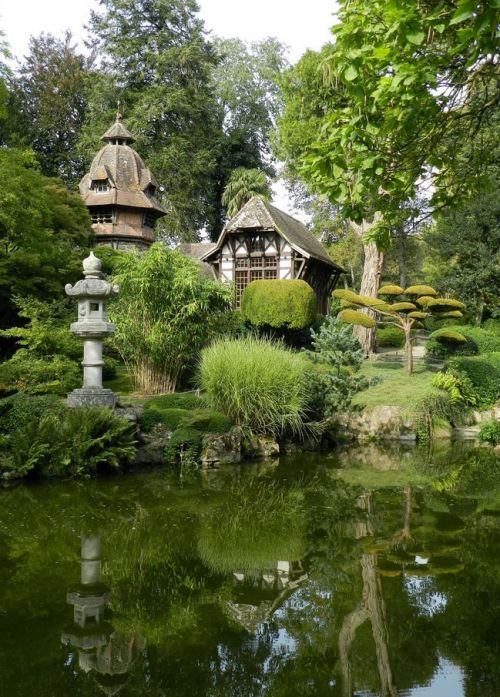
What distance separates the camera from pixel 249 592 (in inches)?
189

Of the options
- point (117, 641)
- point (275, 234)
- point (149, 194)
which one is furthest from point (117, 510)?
point (149, 194)

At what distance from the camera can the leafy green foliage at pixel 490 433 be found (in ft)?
43.3

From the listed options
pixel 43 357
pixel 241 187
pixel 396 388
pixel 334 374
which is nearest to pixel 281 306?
pixel 334 374

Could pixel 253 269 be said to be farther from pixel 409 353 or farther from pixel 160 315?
pixel 160 315

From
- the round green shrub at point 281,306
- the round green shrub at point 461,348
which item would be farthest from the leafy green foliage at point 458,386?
the round green shrub at point 281,306

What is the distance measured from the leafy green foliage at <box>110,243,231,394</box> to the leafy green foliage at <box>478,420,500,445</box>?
6.60 meters

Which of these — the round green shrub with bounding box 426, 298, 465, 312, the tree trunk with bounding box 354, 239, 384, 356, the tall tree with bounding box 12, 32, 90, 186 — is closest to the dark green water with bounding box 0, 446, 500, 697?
the round green shrub with bounding box 426, 298, 465, 312

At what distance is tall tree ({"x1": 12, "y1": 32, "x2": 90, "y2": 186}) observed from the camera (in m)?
34.7

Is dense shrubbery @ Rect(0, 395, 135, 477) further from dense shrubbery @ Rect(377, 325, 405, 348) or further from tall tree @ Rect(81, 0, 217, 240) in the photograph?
tall tree @ Rect(81, 0, 217, 240)

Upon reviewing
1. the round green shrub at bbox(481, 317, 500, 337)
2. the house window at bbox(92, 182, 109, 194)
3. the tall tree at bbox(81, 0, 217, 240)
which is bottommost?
the round green shrub at bbox(481, 317, 500, 337)

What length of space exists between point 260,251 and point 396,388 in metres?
10.3

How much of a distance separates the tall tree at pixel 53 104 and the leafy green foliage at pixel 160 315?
77.1 ft

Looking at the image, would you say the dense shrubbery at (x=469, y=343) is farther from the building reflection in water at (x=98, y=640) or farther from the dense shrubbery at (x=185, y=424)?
the building reflection in water at (x=98, y=640)

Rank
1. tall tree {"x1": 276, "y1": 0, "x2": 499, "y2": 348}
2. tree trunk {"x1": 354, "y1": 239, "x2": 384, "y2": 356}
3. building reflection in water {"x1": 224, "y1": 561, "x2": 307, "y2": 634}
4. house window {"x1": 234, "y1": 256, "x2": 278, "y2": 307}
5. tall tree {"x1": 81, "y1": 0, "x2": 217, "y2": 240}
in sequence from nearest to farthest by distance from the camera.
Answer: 1. tall tree {"x1": 276, "y1": 0, "x2": 499, "y2": 348}
2. building reflection in water {"x1": 224, "y1": 561, "x2": 307, "y2": 634}
3. tree trunk {"x1": 354, "y1": 239, "x2": 384, "y2": 356}
4. house window {"x1": 234, "y1": 256, "x2": 278, "y2": 307}
5. tall tree {"x1": 81, "y1": 0, "x2": 217, "y2": 240}
